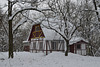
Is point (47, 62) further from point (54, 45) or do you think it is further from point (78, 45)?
point (78, 45)

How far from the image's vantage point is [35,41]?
1283 inches

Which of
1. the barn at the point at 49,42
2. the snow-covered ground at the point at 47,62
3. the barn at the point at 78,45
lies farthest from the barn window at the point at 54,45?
the snow-covered ground at the point at 47,62

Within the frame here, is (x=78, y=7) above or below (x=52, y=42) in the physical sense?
above

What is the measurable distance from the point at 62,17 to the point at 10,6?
8020 mm

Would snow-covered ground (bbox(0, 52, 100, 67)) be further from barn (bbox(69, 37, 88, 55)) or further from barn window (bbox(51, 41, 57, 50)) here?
barn (bbox(69, 37, 88, 55))

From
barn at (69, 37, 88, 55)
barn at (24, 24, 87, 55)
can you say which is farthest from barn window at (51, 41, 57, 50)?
barn at (69, 37, 88, 55)

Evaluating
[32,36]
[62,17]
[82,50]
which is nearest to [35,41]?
[32,36]

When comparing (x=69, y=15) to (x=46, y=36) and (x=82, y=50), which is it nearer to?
(x=46, y=36)

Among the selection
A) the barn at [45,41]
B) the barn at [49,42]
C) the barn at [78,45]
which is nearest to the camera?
the barn at [45,41]

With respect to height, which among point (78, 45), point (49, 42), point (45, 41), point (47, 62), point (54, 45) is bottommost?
point (78, 45)

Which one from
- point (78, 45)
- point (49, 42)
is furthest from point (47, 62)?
point (78, 45)

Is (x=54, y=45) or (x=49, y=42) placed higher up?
(x=49, y=42)

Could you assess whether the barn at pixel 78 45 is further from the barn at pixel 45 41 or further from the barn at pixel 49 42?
the barn at pixel 45 41

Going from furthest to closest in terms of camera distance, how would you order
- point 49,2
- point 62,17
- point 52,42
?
point 52,42 < point 62,17 < point 49,2
